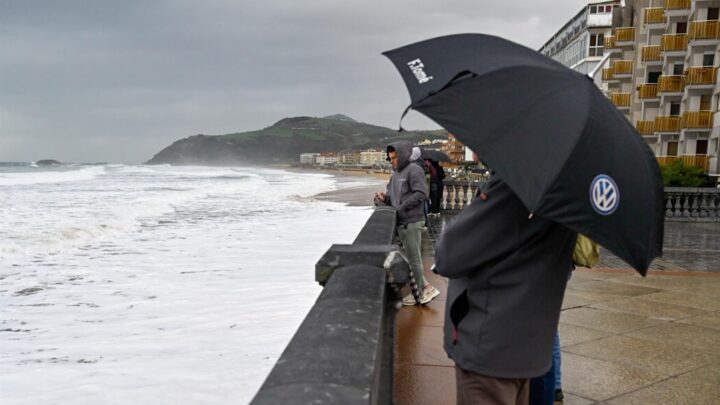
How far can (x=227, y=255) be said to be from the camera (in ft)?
38.7

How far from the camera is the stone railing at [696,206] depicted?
1727 cm

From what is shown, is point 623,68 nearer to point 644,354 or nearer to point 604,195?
point 644,354

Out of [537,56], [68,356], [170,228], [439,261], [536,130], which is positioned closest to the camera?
[536,130]

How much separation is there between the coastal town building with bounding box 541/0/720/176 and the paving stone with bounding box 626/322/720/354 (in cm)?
3346

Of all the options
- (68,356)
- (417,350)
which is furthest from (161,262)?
(417,350)

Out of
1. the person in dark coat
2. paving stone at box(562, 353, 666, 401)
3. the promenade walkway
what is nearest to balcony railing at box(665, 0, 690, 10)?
the promenade walkway

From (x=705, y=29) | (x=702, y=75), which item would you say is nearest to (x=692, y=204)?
(x=702, y=75)

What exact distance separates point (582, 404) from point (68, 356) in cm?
504

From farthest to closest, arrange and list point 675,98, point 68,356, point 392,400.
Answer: point 675,98
point 68,356
point 392,400

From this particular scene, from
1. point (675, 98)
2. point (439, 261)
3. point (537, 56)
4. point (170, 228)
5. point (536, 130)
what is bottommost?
point (170, 228)

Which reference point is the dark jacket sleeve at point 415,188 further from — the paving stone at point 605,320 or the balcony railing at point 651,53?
the balcony railing at point 651,53

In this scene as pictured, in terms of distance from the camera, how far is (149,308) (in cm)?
766

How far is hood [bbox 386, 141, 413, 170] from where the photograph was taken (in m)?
5.82

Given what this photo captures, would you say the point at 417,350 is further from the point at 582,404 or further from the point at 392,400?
the point at 582,404
